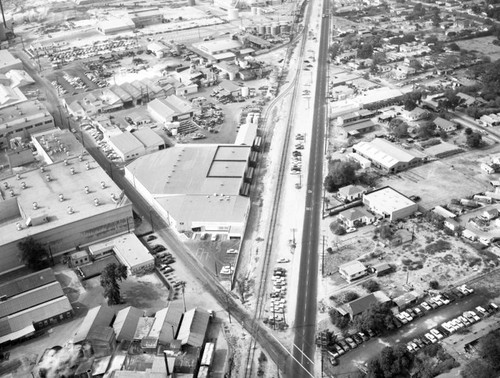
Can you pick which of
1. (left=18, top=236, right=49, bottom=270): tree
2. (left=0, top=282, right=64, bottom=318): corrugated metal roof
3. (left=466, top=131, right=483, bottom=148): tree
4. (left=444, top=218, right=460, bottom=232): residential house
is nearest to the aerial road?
(left=444, top=218, right=460, bottom=232): residential house

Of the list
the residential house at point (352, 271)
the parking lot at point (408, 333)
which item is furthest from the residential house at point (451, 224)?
the residential house at point (352, 271)

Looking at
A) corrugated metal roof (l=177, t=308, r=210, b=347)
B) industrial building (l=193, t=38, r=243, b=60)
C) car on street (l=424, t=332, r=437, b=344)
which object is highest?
corrugated metal roof (l=177, t=308, r=210, b=347)

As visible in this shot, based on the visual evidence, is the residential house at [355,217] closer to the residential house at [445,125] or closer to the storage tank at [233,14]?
the residential house at [445,125]

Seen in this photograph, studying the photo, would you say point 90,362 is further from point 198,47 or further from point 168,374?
point 198,47

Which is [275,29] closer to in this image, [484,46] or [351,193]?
[484,46]

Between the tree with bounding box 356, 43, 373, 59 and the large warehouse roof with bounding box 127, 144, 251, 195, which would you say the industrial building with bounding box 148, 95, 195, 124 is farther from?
the tree with bounding box 356, 43, 373, 59

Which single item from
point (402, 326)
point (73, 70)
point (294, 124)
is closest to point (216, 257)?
point (402, 326)
